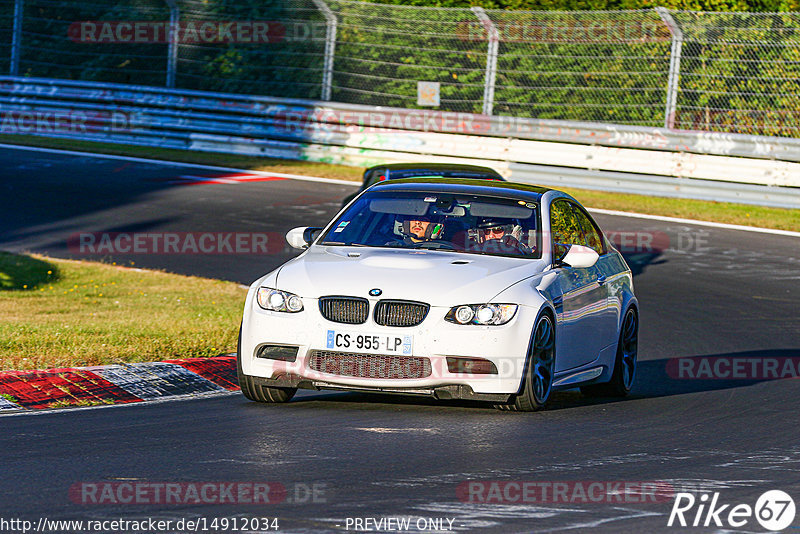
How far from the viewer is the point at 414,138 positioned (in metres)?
26.4

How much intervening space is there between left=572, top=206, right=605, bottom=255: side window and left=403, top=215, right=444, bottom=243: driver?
53.2 inches

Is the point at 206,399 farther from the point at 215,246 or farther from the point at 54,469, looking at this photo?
the point at 215,246

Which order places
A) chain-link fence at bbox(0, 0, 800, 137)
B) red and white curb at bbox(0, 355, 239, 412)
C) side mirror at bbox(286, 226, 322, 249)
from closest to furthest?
1. red and white curb at bbox(0, 355, 239, 412)
2. side mirror at bbox(286, 226, 322, 249)
3. chain-link fence at bbox(0, 0, 800, 137)

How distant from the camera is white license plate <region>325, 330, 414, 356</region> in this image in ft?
27.7

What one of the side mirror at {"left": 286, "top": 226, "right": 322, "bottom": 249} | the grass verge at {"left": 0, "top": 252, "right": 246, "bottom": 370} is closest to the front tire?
the side mirror at {"left": 286, "top": 226, "right": 322, "bottom": 249}

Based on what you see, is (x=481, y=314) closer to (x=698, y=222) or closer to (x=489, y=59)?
(x=698, y=222)

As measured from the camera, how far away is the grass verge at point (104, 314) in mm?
10633

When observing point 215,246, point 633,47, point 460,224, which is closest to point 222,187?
point 215,246

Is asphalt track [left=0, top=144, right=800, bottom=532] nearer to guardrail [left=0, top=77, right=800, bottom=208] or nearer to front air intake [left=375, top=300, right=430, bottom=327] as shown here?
front air intake [left=375, top=300, right=430, bottom=327]

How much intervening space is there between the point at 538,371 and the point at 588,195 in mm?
15734

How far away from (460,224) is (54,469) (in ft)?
12.7

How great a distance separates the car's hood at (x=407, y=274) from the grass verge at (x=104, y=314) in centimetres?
221

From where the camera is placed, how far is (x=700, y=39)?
23609mm

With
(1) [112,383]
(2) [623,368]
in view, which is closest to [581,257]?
(2) [623,368]
